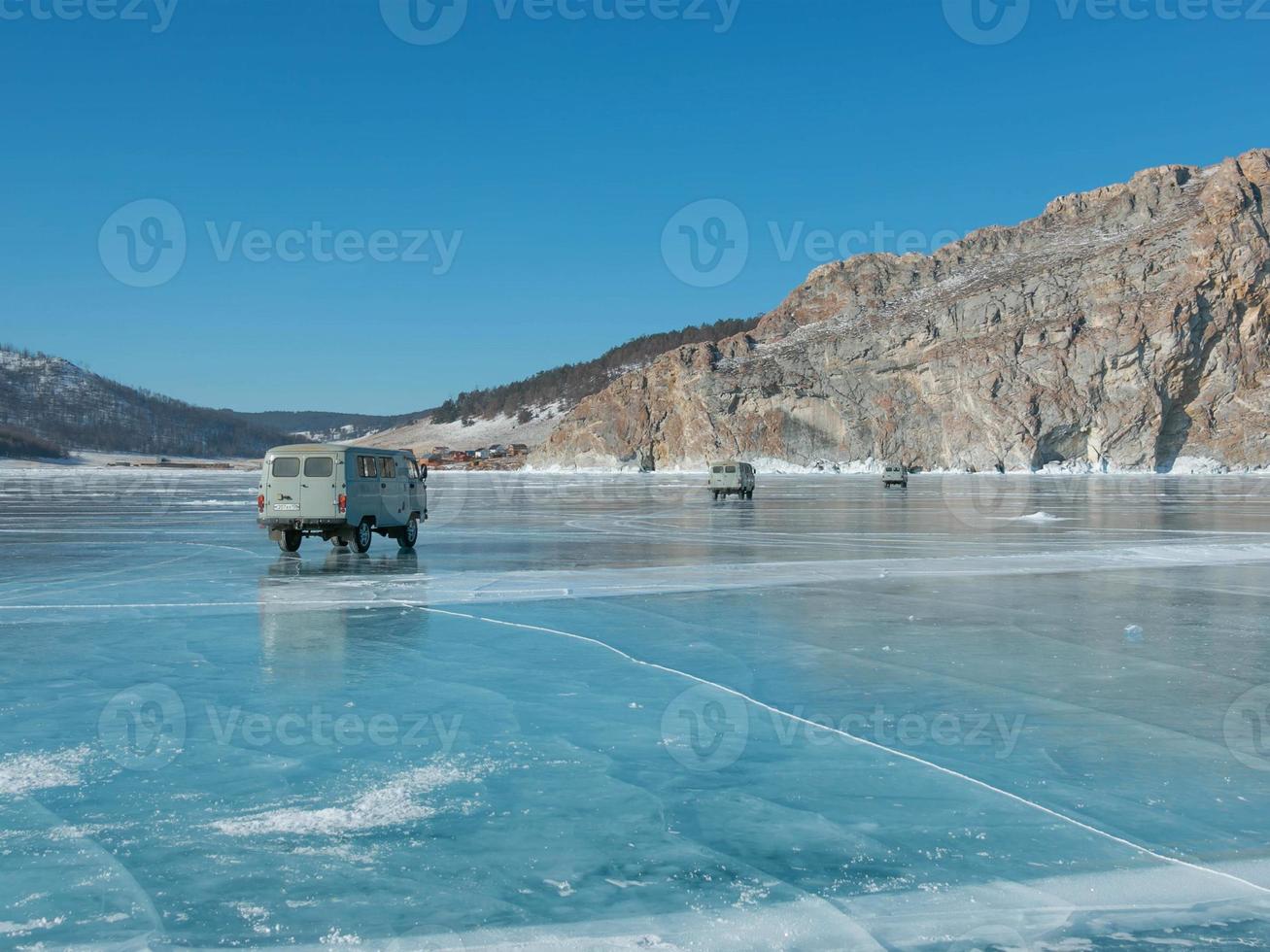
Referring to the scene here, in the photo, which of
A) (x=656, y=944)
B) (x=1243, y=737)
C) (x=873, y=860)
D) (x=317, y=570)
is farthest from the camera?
(x=317, y=570)

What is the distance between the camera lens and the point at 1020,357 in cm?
11325

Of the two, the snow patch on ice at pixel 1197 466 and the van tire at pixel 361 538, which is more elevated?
the snow patch on ice at pixel 1197 466

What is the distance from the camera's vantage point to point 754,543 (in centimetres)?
2302

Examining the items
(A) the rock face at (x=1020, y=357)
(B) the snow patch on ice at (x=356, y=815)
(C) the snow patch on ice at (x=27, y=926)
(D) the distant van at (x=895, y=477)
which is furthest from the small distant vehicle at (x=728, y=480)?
(A) the rock face at (x=1020, y=357)

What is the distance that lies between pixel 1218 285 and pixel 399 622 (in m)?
115

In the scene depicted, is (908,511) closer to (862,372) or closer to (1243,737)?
(1243,737)

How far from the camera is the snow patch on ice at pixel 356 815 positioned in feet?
17.1

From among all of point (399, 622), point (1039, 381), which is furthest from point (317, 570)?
point (1039, 381)

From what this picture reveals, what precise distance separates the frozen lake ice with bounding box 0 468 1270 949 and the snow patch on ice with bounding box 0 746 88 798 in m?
0.03

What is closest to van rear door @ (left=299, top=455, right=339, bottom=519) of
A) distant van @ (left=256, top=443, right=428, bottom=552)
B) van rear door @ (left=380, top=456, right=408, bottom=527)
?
distant van @ (left=256, top=443, right=428, bottom=552)

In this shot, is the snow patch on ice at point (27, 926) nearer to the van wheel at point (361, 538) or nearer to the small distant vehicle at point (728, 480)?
the van wheel at point (361, 538)

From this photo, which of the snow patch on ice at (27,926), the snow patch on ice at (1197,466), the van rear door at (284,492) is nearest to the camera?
the snow patch on ice at (27,926)

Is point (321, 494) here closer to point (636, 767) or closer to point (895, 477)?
point (636, 767)

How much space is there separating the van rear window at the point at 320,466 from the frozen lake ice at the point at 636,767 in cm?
510
